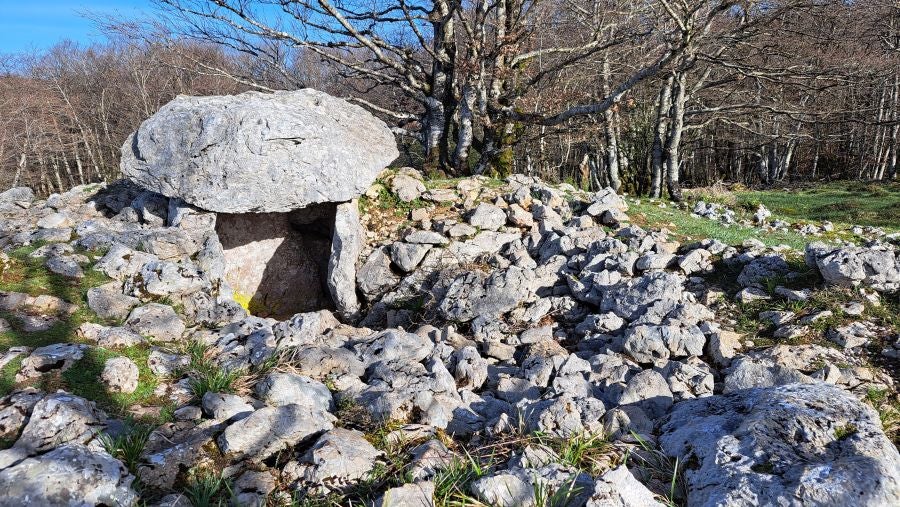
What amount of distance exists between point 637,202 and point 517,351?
19.9 feet

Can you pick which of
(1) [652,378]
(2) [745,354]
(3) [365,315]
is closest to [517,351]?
(1) [652,378]

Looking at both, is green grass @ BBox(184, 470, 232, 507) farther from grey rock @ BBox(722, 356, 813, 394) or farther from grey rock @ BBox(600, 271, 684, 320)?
grey rock @ BBox(600, 271, 684, 320)

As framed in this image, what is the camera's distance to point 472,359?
5.41 metres

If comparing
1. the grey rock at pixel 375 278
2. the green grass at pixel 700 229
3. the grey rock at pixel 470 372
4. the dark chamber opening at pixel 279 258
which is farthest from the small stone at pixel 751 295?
the dark chamber opening at pixel 279 258

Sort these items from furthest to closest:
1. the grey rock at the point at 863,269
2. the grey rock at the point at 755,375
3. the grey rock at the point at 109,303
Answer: the grey rock at the point at 863,269 < the grey rock at the point at 109,303 < the grey rock at the point at 755,375

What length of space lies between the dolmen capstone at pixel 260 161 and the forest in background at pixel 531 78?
11.7 feet

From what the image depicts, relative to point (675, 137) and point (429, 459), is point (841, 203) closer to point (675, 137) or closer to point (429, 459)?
point (675, 137)

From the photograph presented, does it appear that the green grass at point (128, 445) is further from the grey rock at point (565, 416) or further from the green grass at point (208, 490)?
the grey rock at point (565, 416)

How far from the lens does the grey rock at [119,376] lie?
4.29m

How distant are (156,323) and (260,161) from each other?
8.93 feet

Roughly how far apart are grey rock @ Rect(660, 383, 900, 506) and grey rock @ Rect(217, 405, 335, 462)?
246cm

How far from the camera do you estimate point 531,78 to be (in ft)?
42.6

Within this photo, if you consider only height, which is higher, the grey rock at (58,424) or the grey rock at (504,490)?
the grey rock at (58,424)

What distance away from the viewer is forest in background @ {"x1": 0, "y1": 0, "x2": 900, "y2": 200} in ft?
36.4
